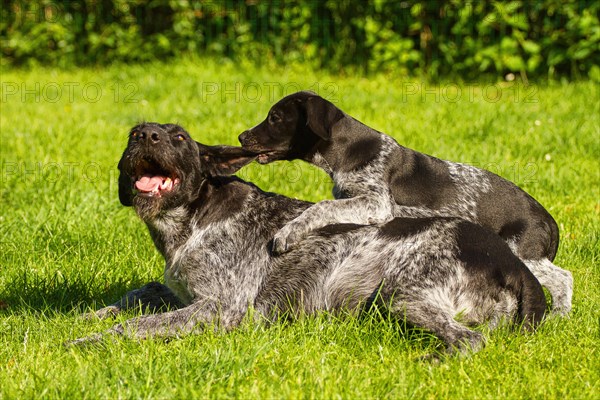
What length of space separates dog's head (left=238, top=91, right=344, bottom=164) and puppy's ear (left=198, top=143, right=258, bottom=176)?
748 mm

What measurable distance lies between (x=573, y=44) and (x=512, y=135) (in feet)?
8.91

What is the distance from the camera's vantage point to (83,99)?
42.6 ft

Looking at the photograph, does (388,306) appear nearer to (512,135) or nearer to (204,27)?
(512,135)

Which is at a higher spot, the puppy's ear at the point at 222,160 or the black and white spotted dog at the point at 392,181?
the puppy's ear at the point at 222,160

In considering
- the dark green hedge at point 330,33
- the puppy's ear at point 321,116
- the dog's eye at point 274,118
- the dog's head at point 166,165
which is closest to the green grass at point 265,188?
the dark green hedge at point 330,33

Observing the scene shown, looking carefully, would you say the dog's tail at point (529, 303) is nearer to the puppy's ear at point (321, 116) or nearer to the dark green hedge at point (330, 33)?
the puppy's ear at point (321, 116)

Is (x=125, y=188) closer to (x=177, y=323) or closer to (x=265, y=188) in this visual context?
(x=177, y=323)

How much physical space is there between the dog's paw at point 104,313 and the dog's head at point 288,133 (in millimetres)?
1458

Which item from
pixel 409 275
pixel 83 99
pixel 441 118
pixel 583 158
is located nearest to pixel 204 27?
pixel 83 99

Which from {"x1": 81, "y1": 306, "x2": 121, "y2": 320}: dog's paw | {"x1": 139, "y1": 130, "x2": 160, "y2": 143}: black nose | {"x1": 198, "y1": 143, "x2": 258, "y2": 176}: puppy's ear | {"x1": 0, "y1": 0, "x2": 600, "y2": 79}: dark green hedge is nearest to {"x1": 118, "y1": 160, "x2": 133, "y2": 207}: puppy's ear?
{"x1": 139, "y1": 130, "x2": 160, "y2": 143}: black nose

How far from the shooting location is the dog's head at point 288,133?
19.9ft

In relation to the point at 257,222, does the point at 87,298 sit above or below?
below

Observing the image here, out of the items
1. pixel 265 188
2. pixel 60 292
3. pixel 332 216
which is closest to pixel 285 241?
pixel 332 216

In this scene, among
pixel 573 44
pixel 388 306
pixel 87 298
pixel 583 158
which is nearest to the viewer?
pixel 388 306
